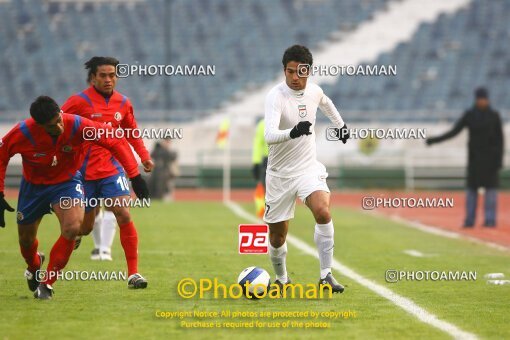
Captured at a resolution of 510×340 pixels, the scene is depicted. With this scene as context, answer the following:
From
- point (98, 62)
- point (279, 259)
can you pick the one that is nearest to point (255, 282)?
point (279, 259)

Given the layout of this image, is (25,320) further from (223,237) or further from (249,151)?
(249,151)

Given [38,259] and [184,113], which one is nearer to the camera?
[38,259]

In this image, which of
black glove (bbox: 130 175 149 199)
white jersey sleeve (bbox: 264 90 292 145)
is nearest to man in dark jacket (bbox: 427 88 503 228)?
white jersey sleeve (bbox: 264 90 292 145)

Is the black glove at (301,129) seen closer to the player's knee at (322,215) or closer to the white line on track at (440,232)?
the player's knee at (322,215)

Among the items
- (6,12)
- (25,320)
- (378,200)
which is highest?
(6,12)

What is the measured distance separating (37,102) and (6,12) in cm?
3626

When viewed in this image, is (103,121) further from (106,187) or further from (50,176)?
(50,176)

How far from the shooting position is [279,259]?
10078 mm

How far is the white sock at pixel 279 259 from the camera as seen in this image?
10023 mm

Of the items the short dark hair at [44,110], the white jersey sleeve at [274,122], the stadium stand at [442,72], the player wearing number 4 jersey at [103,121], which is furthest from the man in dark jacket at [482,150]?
the stadium stand at [442,72]

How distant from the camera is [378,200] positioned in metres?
12.4

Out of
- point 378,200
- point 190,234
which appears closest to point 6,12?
point 190,234

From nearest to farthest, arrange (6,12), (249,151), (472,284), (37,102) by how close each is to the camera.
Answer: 1. (37,102)
2. (472,284)
3. (249,151)
4. (6,12)

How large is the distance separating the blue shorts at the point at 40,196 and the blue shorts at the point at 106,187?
111 centimetres
